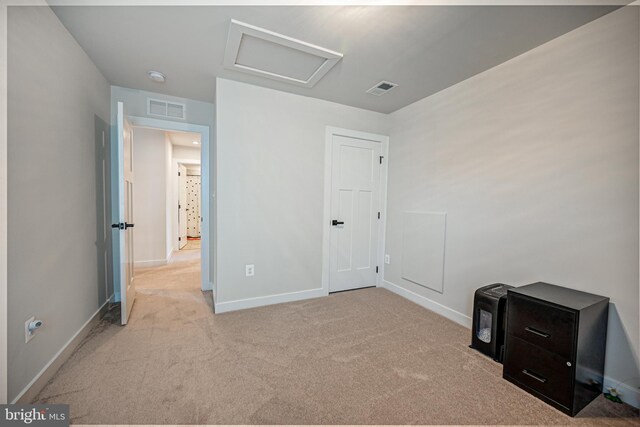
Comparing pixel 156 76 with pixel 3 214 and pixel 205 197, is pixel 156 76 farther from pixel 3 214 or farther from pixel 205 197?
pixel 3 214

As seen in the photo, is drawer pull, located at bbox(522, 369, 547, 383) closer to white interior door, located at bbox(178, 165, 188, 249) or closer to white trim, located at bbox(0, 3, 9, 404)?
white trim, located at bbox(0, 3, 9, 404)

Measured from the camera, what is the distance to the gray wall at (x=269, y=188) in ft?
9.09

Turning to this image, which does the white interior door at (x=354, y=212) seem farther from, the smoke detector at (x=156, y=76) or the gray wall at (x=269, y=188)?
the smoke detector at (x=156, y=76)

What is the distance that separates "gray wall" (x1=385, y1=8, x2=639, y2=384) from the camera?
64.6 inches

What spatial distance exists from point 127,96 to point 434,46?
10.6ft

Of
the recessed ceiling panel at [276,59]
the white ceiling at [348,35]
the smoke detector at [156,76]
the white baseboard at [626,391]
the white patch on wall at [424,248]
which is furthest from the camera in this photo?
the white patch on wall at [424,248]

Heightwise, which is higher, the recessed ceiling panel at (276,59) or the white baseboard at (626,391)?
the recessed ceiling panel at (276,59)

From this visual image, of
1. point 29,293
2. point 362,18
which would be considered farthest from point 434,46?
point 29,293

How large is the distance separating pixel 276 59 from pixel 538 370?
294 cm

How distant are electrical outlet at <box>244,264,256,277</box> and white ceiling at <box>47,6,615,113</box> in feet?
6.35

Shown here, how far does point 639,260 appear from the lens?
61.9 inches

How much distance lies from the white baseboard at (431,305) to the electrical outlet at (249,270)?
183 centimetres

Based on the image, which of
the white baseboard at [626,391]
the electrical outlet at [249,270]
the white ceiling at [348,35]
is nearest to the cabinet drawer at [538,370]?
the white baseboard at [626,391]

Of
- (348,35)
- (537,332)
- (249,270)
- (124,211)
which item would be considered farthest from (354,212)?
(124,211)
